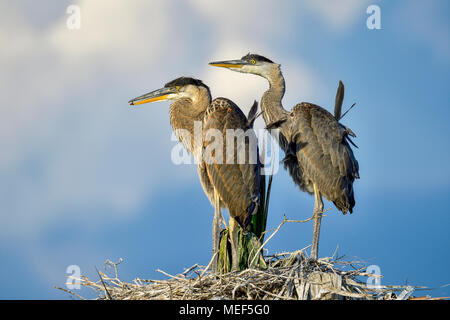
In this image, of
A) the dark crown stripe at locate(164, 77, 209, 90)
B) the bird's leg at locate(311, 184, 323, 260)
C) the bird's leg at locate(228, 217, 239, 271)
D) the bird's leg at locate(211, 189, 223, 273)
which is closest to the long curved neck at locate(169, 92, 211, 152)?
the dark crown stripe at locate(164, 77, 209, 90)

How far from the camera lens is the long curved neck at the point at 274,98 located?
8133 mm

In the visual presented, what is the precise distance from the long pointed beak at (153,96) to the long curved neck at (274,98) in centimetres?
136

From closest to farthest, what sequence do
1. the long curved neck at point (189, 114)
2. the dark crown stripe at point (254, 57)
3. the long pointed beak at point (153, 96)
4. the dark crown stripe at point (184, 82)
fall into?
the long curved neck at point (189, 114) → the dark crown stripe at point (184, 82) → the long pointed beak at point (153, 96) → the dark crown stripe at point (254, 57)

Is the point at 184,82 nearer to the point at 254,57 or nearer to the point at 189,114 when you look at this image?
the point at 189,114

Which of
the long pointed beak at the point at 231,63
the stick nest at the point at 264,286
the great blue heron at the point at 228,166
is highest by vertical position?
the long pointed beak at the point at 231,63

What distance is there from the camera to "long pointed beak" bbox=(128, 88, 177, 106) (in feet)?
25.7

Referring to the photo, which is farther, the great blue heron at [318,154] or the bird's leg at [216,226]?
the great blue heron at [318,154]

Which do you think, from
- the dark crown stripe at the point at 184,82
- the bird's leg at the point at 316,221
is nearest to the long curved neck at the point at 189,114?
the dark crown stripe at the point at 184,82

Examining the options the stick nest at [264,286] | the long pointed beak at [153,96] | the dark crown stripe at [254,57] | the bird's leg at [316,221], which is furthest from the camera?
the dark crown stripe at [254,57]

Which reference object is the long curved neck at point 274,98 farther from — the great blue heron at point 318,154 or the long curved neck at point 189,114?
the long curved neck at point 189,114

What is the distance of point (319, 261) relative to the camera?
665 centimetres

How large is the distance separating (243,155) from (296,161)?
1.47 m

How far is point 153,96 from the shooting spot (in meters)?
7.91

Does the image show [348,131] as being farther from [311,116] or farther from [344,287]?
[344,287]
